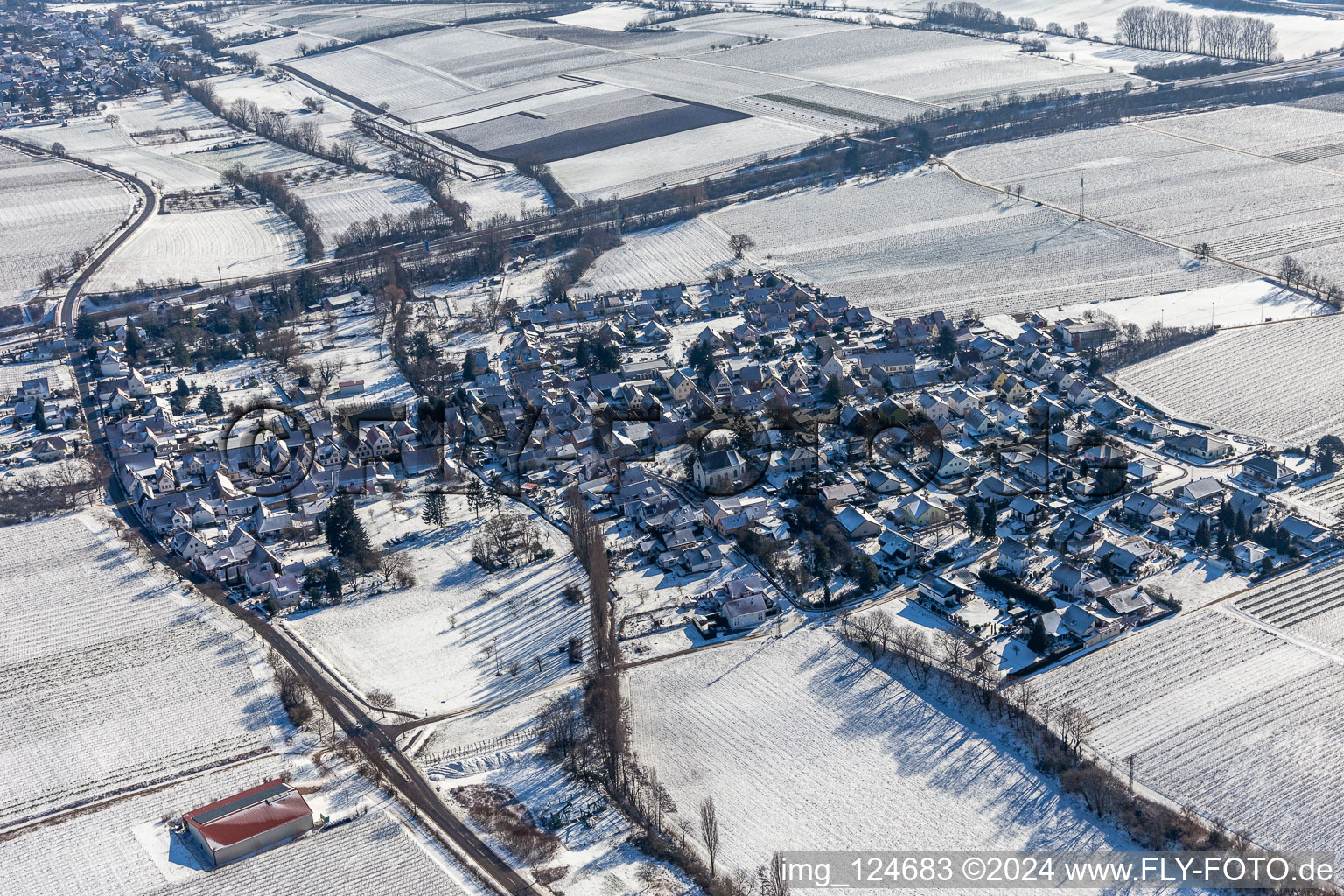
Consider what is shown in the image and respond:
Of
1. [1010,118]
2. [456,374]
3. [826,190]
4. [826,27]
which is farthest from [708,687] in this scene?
[826,27]

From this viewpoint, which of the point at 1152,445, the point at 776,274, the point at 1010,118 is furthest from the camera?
the point at 1010,118

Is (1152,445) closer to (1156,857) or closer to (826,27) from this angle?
(1156,857)

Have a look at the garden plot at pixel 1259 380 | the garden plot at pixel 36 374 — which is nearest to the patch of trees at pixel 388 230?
the garden plot at pixel 36 374

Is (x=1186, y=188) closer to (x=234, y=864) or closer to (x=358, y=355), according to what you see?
(x=358, y=355)

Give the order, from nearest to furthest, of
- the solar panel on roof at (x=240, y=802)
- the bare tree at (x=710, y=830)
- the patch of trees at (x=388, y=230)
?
the bare tree at (x=710, y=830)
the solar panel on roof at (x=240, y=802)
the patch of trees at (x=388, y=230)

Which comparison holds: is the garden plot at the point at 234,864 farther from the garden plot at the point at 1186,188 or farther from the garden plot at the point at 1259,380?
the garden plot at the point at 1186,188

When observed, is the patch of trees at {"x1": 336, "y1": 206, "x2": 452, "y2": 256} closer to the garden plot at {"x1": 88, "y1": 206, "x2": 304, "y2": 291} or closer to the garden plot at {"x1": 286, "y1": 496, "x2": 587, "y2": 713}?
the garden plot at {"x1": 88, "y1": 206, "x2": 304, "y2": 291}
